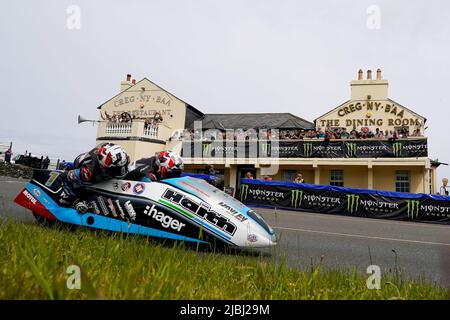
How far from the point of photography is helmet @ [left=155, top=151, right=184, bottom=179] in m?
5.20

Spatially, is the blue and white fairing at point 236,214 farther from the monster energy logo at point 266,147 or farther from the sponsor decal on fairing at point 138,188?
the monster energy logo at point 266,147

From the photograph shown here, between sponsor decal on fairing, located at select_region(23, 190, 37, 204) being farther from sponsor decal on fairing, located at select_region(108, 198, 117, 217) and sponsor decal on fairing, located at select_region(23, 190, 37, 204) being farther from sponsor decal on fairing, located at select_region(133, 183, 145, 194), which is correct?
sponsor decal on fairing, located at select_region(133, 183, 145, 194)

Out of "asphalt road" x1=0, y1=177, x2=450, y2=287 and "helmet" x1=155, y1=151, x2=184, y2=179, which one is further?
"helmet" x1=155, y1=151, x2=184, y2=179

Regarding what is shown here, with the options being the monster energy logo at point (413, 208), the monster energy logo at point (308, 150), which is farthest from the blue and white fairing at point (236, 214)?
the monster energy logo at point (308, 150)

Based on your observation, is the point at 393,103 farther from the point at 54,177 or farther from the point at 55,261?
the point at 55,261

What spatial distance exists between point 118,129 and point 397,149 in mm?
19767

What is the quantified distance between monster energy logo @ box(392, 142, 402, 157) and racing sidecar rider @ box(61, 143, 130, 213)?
18191mm

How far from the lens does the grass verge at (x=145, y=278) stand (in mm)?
1376


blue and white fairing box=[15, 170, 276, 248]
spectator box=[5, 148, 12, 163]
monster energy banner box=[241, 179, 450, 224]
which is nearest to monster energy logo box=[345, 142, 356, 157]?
monster energy banner box=[241, 179, 450, 224]

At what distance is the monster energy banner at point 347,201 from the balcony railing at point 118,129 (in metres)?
12.5

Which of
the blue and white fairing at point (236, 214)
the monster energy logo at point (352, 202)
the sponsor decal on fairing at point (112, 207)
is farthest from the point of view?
the monster energy logo at point (352, 202)

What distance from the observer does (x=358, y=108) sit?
22750 mm
